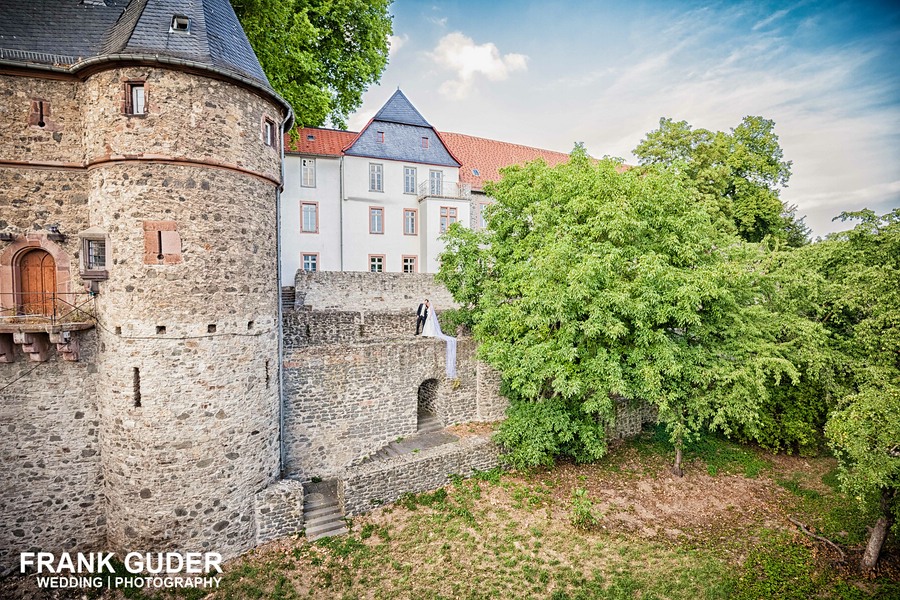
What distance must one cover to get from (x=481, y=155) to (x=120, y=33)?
20.9 metres

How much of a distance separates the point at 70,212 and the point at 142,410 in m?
4.42

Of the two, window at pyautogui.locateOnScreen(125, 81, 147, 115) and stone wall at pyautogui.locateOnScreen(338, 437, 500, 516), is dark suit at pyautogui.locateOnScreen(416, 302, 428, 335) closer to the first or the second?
stone wall at pyautogui.locateOnScreen(338, 437, 500, 516)

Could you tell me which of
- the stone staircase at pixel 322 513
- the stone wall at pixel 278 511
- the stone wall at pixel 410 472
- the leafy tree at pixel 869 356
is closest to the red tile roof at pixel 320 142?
the stone wall at pixel 410 472

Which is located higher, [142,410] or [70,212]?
[70,212]

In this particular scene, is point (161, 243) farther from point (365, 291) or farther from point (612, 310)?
point (365, 291)

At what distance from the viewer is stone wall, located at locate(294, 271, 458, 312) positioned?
18.5 metres

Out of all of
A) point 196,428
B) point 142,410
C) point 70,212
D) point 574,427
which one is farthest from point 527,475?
point 70,212

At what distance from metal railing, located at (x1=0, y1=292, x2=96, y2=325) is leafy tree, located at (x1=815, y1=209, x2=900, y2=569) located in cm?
1570

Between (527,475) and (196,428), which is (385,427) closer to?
(527,475)

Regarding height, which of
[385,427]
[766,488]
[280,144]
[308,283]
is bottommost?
[766,488]

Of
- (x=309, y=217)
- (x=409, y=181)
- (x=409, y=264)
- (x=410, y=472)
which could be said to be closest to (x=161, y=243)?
(x=410, y=472)

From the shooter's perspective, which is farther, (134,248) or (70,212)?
(70,212)

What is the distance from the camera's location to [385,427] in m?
12.8

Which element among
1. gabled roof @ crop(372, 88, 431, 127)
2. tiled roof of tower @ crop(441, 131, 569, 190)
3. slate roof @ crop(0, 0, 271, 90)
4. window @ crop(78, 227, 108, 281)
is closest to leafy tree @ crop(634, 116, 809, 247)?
tiled roof of tower @ crop(441, 131, 569, 190)
